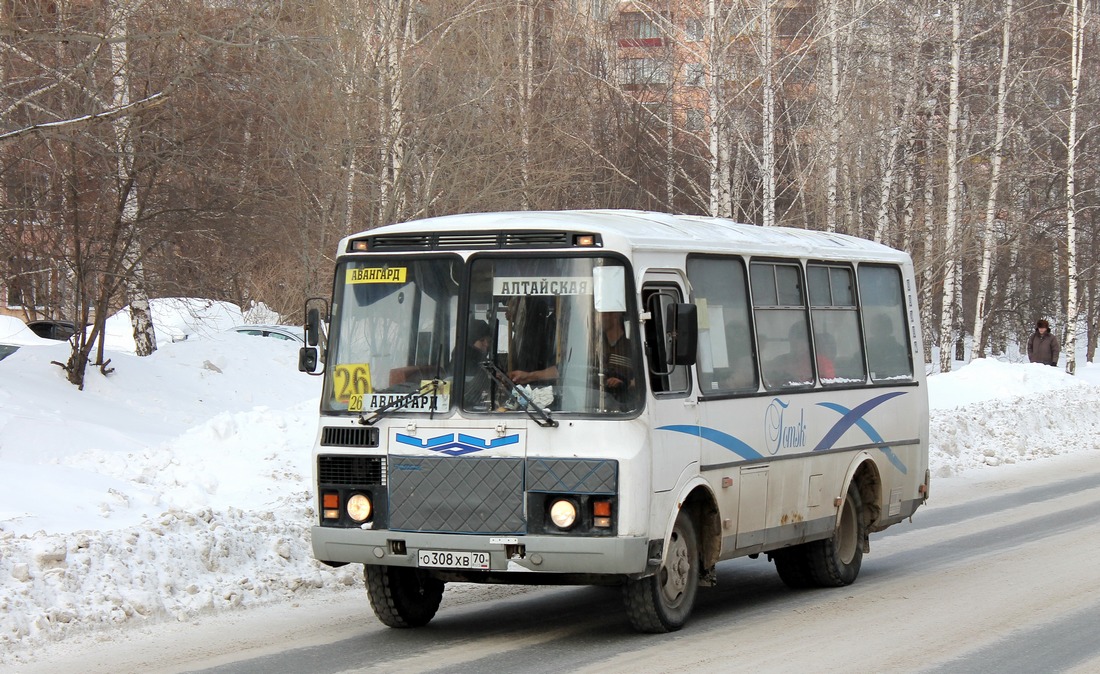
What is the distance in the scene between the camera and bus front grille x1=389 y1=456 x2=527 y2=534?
28.3ft

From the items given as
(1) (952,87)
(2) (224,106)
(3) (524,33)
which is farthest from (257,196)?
(1) (952,87)

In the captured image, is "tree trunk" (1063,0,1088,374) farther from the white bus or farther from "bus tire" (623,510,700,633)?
"bus tire" (623,510,700,633)

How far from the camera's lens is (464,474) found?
28.6 feet

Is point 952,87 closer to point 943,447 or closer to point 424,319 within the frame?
point 943,447

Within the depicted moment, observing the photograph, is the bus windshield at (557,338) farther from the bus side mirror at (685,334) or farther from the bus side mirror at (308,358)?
the bus side mirror at (308,358)

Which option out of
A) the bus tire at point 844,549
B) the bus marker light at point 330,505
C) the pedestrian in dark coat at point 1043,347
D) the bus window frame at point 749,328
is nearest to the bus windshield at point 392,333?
the bus marker light at point 330,505

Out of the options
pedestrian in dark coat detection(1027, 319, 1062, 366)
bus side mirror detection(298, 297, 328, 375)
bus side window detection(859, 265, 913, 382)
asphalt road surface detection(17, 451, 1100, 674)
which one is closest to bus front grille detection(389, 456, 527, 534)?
asphalt road surface detection(17, 451, 1100, 674)

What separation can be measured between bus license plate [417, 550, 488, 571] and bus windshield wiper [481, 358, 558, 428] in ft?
2.79

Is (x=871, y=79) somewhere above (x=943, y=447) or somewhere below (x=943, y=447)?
above

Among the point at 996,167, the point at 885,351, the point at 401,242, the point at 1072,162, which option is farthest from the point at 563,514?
the point at 1072,162

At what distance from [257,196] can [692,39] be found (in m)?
10.5

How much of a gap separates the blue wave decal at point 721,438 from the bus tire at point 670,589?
0.52 m

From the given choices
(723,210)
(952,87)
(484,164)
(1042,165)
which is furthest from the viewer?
(1042,165)

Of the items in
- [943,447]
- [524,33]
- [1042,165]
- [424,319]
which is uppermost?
[524,33]
